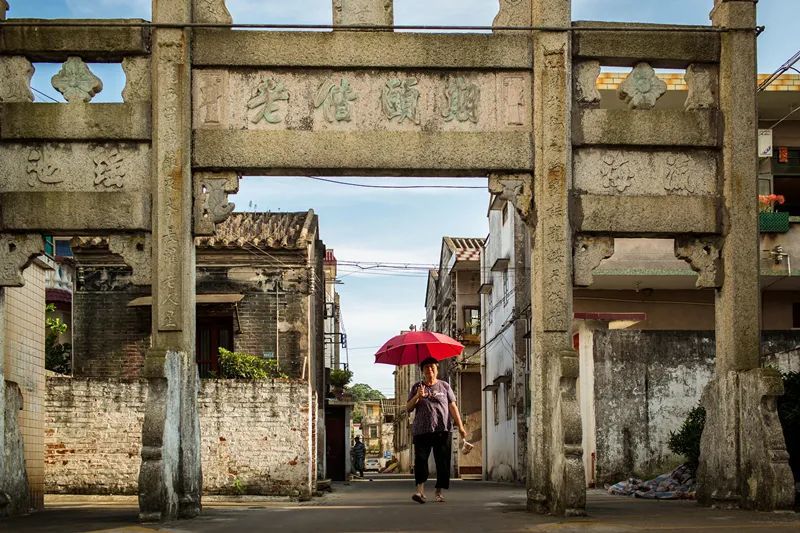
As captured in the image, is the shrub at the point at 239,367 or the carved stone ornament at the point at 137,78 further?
the shrub at the point at 239,367

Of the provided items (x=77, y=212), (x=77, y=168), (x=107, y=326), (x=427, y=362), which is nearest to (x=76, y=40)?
(x=77, y=168)

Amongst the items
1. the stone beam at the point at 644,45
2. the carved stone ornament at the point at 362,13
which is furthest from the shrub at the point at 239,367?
the stone beam at the point at 644,45

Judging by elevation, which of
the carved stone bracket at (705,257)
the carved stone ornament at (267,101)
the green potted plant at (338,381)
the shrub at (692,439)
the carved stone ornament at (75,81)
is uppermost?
the carved stone ornament at (75,81)

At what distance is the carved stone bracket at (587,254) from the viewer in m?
14.2

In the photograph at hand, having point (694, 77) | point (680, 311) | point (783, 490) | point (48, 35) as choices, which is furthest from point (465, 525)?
point (680, 311)

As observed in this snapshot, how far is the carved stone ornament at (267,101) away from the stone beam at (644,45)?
3530 millimetres

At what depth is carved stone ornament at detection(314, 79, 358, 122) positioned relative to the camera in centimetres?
1432

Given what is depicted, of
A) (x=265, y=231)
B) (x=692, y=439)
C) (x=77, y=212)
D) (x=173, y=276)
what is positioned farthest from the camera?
(x=265, y=231)

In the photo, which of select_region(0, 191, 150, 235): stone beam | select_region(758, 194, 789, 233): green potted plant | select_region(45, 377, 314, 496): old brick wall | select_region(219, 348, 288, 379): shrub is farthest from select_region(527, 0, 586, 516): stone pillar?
select_region(758, 194, 789, 233): green potted plant

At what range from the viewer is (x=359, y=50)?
14359 millimetres

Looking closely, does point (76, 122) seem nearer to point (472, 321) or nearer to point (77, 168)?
point (77, 168)

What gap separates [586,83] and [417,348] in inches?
178

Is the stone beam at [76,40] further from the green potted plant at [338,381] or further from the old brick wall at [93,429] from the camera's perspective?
the green potted plant at [338,381]

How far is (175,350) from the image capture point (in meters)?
13.5
